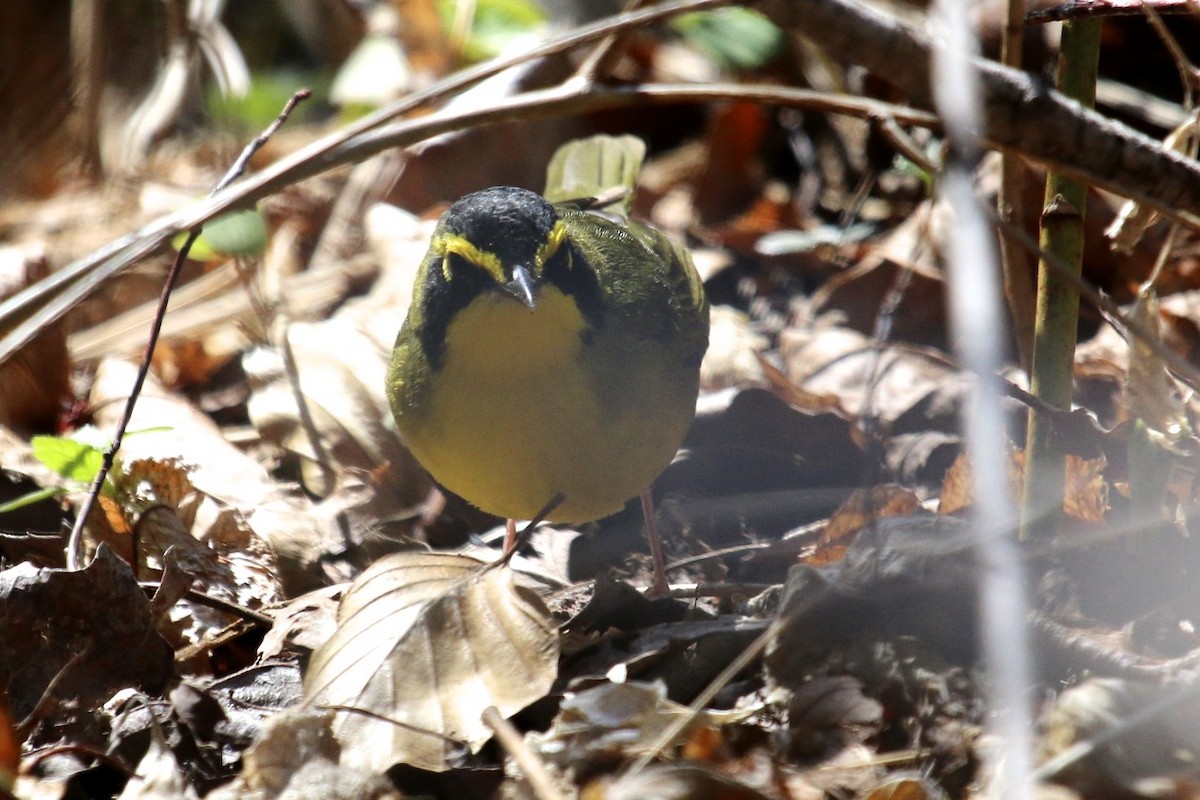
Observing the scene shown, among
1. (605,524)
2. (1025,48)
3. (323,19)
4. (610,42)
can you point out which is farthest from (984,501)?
(323,19)

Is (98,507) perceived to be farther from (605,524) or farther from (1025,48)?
(1025,48)

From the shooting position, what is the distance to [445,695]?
2.75m

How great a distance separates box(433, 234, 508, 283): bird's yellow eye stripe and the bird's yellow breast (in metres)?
0.07

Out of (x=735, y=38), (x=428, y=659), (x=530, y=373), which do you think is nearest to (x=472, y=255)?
(x=530, y=373)

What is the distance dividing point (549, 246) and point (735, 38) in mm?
4095

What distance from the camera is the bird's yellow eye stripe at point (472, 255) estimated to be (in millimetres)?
3443

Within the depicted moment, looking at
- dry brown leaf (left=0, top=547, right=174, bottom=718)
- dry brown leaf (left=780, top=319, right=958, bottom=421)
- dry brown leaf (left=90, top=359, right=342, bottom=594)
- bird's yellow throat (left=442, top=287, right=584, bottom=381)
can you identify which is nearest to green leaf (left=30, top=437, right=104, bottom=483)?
dry brown leaf (left=90, top=359, right=342, bottom=594)

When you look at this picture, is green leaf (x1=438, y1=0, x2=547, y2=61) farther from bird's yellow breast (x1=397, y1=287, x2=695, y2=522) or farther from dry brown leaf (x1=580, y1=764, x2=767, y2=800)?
dry brown leaf (x1=580, y1=764, x2=767, y2=800)

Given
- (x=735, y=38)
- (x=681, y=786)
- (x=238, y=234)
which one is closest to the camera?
(x=681, y=786)

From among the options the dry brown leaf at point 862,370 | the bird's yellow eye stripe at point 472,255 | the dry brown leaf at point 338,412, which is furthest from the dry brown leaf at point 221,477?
the dry brown leaf at point 862,370

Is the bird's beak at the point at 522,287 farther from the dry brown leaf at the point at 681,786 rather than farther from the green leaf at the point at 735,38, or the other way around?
the green leaf at the point at 735,38

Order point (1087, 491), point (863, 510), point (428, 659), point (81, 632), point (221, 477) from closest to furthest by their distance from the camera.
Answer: point (428, 659)
point (81, 632)
point (1087, 491)
point (863, 510)
point (221, 477)

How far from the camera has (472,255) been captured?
349 cm

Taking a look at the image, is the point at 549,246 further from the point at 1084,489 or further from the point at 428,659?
the point at 1084,489
